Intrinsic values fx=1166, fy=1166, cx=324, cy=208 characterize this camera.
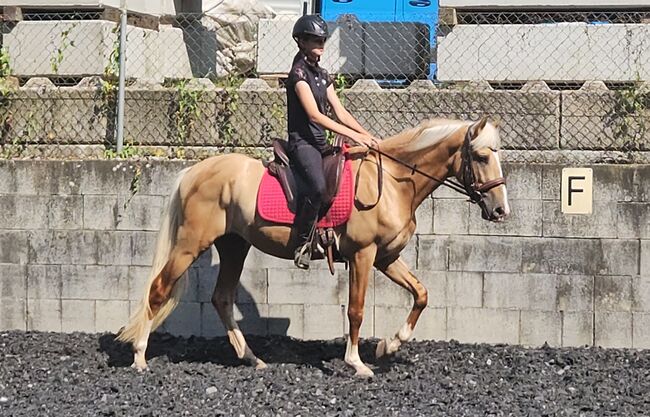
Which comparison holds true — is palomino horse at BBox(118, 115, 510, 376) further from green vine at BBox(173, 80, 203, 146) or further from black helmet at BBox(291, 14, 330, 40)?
green vine at BBox(173, 80, 203, 146)

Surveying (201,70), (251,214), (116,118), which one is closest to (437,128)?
(251,214)

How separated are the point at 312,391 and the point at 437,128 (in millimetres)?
2084

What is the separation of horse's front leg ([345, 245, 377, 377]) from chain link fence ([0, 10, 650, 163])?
1953 mm

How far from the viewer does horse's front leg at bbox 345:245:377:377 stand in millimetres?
8344

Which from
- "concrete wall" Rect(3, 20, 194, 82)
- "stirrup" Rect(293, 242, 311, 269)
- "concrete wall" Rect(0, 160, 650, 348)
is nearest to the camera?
"stirrup" Rect(293, 242, 311, 269)

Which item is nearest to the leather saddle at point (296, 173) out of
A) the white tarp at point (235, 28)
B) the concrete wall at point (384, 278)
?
the concrete wall at point (384, 278)

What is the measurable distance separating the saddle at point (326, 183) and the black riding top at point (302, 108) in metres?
0.12

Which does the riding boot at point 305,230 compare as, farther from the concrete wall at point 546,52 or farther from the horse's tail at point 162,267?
the concrete wall at point 546,52

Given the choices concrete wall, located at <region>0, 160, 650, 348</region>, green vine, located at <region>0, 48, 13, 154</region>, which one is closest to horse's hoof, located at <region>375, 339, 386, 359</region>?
concrete wall, located at <region>0, 160, 650, 348</region>

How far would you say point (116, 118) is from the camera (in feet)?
34.1

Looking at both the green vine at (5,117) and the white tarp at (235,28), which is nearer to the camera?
the green vine at (5,117)

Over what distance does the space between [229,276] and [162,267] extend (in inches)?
21.2

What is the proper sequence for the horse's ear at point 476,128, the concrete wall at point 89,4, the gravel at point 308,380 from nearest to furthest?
the gravel at point 308,380
the horse's ear at point 476,128
the concrete wall at point 89,4

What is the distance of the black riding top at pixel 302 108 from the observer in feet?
27.1
